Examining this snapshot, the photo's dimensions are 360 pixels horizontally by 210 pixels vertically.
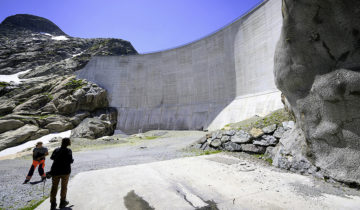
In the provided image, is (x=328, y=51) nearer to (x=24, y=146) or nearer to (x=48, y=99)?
(x=24, y=146)

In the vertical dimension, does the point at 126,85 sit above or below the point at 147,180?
above

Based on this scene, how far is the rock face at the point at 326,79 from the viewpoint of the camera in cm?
311

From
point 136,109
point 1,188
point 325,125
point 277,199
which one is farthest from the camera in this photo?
point 136,109

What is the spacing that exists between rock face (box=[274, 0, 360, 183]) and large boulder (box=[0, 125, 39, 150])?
2922cm

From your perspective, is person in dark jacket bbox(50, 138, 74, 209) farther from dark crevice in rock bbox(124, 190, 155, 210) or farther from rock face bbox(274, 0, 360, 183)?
rock face bbox(274, 0, 360, 183)

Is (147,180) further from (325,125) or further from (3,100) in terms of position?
(3,100)

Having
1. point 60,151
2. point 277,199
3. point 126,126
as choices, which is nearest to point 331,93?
point 277,199

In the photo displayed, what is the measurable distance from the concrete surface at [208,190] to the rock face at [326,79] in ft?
2.00

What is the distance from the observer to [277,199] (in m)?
2.83

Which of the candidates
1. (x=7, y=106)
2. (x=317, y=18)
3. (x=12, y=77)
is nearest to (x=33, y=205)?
(x=317, y=18)

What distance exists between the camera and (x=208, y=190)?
10.9 ft

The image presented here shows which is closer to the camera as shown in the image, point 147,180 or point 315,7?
point 315,7

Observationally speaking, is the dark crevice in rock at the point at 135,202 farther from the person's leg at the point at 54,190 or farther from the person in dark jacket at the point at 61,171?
the person's leg at the point at 54,190

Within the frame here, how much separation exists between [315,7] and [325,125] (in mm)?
2542
